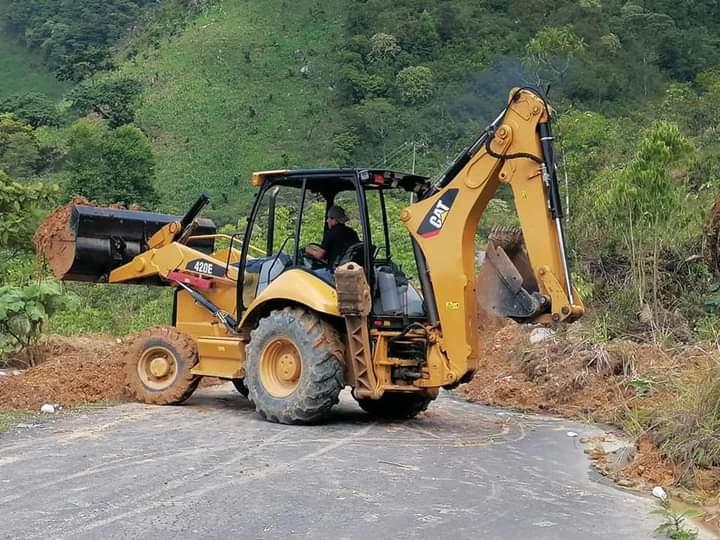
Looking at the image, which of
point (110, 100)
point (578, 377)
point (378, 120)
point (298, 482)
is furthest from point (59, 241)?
point (110, 100)

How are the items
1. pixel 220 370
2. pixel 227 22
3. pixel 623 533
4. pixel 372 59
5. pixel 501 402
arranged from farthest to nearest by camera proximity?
pixel 227 22 → pixel 372 59 → pixel 501 402 → pixel 220 370 → pixel 623 533

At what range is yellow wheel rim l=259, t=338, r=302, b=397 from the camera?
1004cm

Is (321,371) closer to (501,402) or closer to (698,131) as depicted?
(501,402)

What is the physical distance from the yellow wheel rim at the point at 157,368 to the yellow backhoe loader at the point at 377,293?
0.01m

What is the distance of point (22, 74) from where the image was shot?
94625mm

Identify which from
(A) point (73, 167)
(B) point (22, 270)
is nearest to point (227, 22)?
(A) point (73, 167)

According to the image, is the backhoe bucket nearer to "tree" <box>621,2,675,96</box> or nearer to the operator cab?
the operator cab

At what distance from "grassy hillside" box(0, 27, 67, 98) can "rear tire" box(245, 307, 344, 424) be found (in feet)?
264

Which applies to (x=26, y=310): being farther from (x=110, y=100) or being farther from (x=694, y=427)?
(x=110, y=100)

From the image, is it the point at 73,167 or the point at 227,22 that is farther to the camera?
the point at 227,22

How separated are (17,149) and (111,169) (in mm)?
8392

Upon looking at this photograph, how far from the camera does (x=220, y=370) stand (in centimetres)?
1091

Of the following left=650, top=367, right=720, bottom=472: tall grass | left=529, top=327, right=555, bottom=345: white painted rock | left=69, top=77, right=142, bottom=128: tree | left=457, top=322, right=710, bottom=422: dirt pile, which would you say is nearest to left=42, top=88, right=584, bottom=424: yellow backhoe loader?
left=650, top=367, right=720, bottom=472: tall grass

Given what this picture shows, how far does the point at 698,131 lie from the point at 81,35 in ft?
244
